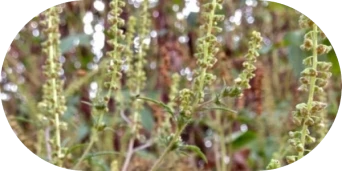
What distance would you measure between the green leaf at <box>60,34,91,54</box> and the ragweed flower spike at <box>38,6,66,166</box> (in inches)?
3.0

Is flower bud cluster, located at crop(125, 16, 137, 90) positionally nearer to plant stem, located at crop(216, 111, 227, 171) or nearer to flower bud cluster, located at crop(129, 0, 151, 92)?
flower bud cluster, located at crop(129, 0, 151, 92)

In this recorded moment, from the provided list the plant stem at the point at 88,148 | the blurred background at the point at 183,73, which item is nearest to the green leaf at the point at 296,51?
the blurred background at the point at 183,73

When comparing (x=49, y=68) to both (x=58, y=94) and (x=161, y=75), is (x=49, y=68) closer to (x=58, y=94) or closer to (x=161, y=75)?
(x=58, y=94)

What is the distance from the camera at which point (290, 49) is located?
0.80m

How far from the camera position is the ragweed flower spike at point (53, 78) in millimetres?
748

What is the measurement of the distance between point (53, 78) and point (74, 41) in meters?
0.11

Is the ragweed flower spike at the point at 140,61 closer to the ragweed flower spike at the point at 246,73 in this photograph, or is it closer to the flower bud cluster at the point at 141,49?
the flower bud cluster at the point at 141,49

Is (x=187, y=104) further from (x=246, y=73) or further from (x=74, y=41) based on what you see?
(x=74, y=41)

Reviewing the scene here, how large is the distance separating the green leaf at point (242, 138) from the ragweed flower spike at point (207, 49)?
0.18 metres

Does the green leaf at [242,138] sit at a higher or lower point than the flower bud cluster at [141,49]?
lower

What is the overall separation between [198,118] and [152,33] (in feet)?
0.47

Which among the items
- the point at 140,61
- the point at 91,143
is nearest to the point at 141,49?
the point at 140,61

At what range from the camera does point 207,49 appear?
2.27 ft

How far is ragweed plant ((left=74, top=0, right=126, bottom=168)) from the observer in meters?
0.72
